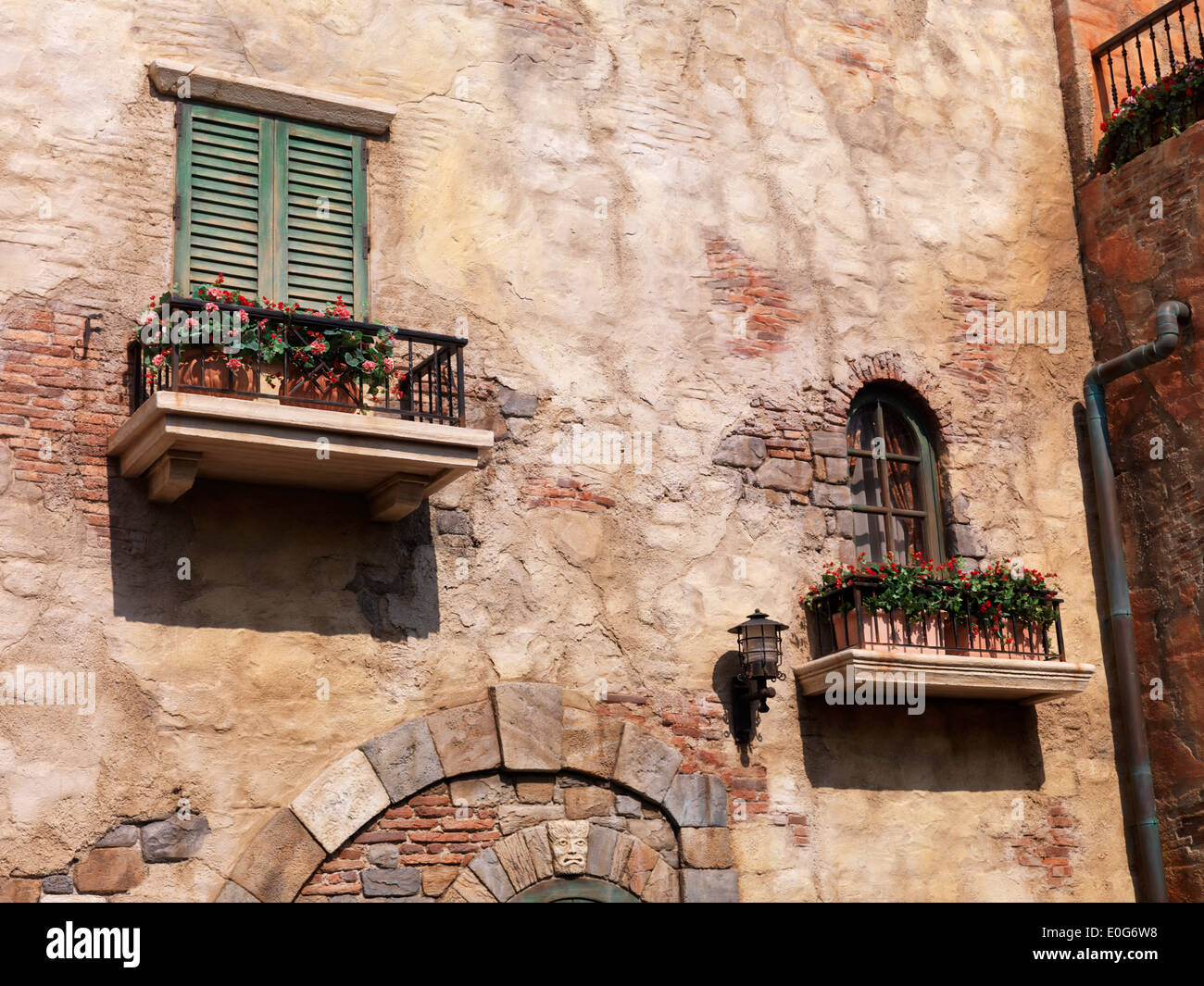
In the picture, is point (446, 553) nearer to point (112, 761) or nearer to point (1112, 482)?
point (112, 761)

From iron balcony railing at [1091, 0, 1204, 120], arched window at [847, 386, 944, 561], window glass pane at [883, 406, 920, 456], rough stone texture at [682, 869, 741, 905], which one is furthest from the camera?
iron balcony railing at [1091, 0, 1204, 120]

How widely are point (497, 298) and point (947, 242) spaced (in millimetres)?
3671

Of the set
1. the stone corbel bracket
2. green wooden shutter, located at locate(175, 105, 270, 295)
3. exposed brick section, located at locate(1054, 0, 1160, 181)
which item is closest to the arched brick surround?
green wooden shutter, located at locate(175, 105, 270, 295)

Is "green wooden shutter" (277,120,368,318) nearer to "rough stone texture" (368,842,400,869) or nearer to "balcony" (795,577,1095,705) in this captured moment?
"rough stone texture" (368,842,400,869)

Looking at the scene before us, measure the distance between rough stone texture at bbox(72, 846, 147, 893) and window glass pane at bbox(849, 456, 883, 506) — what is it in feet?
17.3

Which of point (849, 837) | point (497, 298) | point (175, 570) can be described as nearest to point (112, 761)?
point (175, 570)

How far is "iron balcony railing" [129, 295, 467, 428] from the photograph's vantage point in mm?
7996

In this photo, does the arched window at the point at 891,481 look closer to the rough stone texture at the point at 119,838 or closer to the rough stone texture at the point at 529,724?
the rough stone texture at the point at 529,724

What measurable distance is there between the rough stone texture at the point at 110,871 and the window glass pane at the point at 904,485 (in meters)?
5.55

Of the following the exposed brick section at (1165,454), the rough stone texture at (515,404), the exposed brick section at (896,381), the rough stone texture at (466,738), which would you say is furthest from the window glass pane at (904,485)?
the rough stone texture at (466,738)

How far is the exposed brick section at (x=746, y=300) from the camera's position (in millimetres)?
10242

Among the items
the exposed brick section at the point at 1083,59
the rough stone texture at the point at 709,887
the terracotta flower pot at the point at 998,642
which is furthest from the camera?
the exposed brick section at the point at 1083,59

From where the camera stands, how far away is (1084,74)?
39.4 feet

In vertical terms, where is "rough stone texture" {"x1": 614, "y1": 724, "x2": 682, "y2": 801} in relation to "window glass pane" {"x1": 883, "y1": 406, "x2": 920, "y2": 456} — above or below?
below
